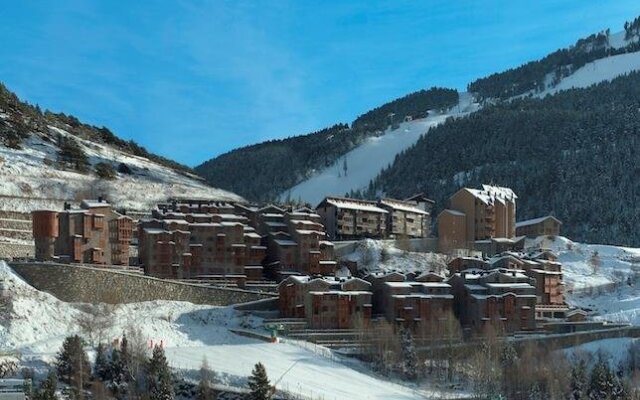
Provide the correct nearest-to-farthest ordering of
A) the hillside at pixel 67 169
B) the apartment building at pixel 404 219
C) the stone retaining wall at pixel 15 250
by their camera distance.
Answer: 1. the stone retaining wall at pixel 15 250
2. the hillside at pixel 67 169
3. the apartment building at pixel 404 219

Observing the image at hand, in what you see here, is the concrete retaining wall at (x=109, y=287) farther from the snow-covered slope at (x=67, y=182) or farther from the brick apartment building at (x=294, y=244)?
the snow-covered slope at (x=67, y=182)

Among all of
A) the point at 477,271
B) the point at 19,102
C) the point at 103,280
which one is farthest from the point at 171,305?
the point at 19,102

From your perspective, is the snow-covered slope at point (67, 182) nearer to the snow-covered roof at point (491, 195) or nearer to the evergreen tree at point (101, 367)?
the snow-covered roof at point (491, 195)

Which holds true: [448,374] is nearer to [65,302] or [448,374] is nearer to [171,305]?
[171,305]

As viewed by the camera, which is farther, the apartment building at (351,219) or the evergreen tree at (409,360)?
the apartment building at (351,219)

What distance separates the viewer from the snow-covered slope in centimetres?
8569

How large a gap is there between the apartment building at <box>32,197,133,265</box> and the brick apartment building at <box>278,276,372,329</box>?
46.3 feet

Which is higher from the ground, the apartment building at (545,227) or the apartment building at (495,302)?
the apartment building at (545,227)

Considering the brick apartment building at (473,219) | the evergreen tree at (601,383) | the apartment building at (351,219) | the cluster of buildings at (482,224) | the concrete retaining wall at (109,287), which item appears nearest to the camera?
the evergreen tree at (601,383)

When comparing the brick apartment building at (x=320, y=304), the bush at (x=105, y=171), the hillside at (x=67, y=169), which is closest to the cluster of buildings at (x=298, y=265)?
the brick apartment building at (x=320, y=304)

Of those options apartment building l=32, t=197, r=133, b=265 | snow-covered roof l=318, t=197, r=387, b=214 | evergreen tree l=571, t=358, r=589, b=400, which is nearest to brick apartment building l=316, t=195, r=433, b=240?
snow-covered roof l=318, t=197, r=387, b=214

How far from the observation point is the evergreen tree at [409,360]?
59.5m

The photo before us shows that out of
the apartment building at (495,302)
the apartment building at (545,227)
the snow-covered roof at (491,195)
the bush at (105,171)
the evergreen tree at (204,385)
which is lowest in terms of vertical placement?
the evergreen tree at (204,385)

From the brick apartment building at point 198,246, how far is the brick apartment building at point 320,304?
9.53m
